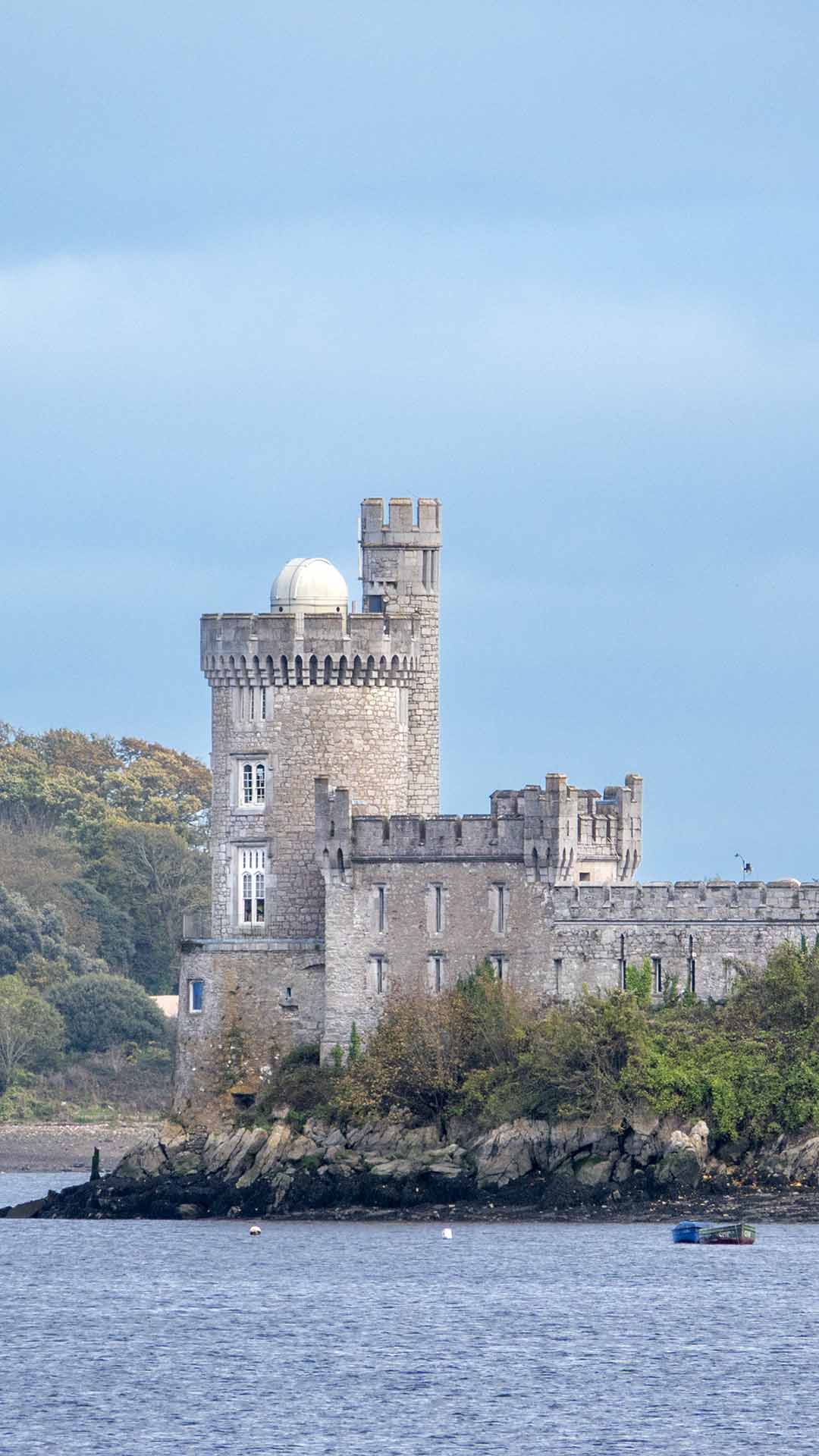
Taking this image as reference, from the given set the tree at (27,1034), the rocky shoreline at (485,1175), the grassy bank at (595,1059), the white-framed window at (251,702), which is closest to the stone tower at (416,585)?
the white-framed window at (251,702)

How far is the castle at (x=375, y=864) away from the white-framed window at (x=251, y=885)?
0.13 feet

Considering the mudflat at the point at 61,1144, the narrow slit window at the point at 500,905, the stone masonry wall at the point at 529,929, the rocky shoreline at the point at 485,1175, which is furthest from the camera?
the mudflat at the point at 61,1144

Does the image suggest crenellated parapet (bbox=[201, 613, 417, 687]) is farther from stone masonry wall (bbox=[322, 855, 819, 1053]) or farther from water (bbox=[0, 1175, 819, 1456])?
water (bbox=[0, 1175, 819, 1456])

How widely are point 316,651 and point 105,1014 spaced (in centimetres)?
4003

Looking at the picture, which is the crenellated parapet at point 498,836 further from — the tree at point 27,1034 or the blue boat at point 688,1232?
the tree at point 27,1034

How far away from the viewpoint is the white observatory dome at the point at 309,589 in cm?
9325

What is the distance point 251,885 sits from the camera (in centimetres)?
9219

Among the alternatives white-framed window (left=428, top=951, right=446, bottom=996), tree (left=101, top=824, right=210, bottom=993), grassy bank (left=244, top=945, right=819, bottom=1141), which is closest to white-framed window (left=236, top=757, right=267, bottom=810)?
white-framed window (left=428, top=951, right=446, bottom=996)

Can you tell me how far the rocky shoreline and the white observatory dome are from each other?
1277 cm

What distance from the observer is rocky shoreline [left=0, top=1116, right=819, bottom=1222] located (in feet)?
274

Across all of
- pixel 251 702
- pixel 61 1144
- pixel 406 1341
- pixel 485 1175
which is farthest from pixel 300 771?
pixel 61 1144

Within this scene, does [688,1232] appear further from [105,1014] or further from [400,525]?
[105,1014]

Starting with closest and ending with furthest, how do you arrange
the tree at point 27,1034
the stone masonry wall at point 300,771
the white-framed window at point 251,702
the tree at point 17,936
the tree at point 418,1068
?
1. the tree at point 418,1068
2. the stone masonry wall at point 300,771
3. the white-framed window at point 251,702
4. the tree at point 27,1034
5. the tree at point 17,936

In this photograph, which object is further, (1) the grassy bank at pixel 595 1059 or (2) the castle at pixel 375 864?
(2) the castle at pixel 375 864
